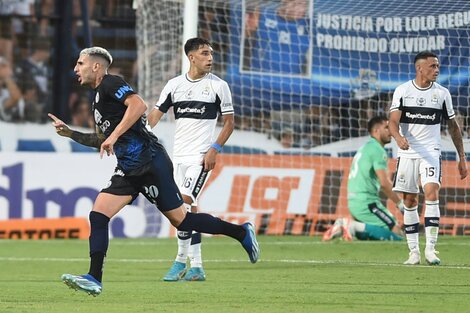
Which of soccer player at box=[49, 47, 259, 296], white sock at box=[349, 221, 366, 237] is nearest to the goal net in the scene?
white sock at box=[349, 221, 366, 237]

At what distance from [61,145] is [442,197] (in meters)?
5.57

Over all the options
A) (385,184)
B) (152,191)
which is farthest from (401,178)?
(152,191)

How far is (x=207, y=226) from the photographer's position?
10523 millimetres

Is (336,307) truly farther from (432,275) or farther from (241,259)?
(241,259)

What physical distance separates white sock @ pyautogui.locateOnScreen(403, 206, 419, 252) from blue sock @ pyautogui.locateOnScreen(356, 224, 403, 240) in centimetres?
349

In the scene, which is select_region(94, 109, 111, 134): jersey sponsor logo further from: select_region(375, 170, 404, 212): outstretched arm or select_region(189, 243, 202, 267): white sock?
select_region(375, 170, 404, 212): outstretched arm

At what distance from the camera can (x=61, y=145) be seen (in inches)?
725

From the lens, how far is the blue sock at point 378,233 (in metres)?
17.3

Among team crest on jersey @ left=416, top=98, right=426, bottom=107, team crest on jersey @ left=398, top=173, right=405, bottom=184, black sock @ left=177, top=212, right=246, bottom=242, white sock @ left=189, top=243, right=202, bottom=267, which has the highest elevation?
team crest on jersey @ left=416, top=98, right=426, bottom=107

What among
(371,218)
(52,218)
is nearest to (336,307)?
(371,218)

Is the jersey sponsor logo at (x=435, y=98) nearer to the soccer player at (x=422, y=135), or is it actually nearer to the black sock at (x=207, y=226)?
the soccer player at (x=422, y=135)

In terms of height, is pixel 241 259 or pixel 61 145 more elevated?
pixel 61 145

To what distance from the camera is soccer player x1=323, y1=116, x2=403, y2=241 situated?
17.1m

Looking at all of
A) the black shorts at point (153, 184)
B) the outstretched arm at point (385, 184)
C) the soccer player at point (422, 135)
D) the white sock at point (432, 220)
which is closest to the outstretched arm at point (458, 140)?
the soccer player at point (422, 135)
